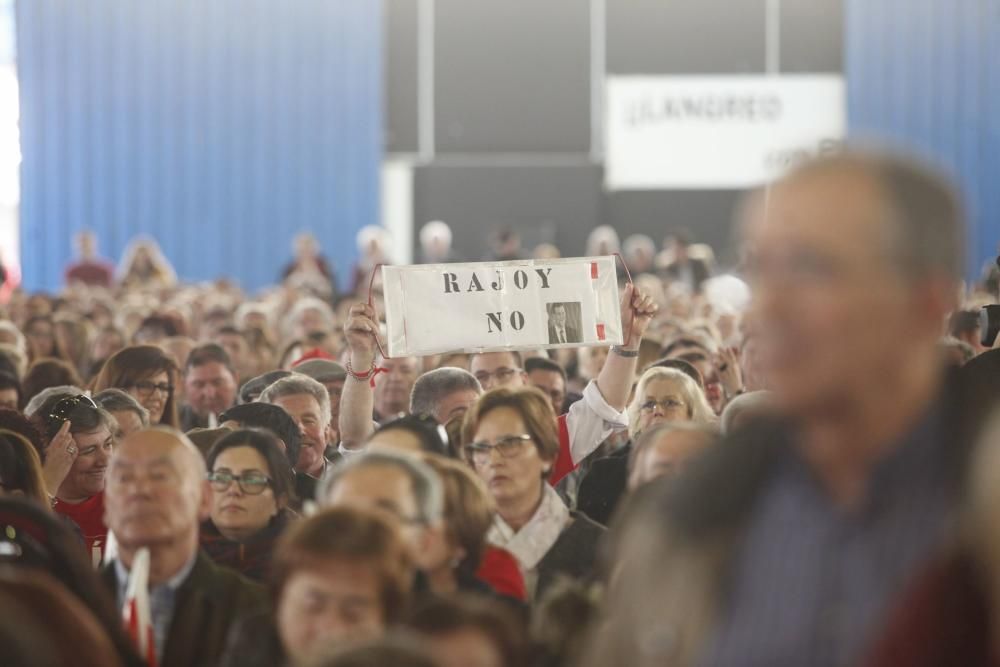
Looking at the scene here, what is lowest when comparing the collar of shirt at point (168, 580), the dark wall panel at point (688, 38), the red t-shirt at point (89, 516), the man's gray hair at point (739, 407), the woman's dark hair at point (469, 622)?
the red t-shirt at point (89, 516)

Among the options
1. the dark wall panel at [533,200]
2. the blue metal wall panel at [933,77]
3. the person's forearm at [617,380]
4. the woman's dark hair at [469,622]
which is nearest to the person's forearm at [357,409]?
the person's forearm at [617,380]

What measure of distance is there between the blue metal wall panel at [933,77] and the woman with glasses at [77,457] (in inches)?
627

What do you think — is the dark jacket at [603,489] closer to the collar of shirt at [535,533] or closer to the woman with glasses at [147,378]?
the collar of shirt at [535,533]

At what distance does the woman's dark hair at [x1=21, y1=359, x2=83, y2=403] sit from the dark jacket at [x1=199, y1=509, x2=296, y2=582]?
10.1 ft

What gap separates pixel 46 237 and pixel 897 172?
20.7 m

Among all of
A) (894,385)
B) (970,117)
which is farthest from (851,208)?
(970,117)

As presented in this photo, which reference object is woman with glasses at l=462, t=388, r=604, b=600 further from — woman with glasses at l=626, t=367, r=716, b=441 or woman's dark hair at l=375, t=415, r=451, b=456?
woman with glasses at l=626, t=367, r=716, b=441

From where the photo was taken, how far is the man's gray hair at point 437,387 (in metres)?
5.77

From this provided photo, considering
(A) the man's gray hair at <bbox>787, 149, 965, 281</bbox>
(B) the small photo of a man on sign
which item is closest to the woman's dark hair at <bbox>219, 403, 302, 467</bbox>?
(B) the small photo of a man on sign

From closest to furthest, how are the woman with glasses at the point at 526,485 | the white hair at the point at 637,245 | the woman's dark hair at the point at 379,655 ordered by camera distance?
the woman's dark hair at the point at 379,655, the woman with glasses at the point at 526,485, the white hair at the point at 637,245

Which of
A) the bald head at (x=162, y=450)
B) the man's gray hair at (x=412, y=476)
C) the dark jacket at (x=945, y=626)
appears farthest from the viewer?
the bald head at (x=162, y=450)

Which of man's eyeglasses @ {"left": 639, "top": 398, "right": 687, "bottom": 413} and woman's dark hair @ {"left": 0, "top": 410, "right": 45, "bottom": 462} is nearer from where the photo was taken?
woman's dark hair @ {"left": 0, "top": 410, "right": 45, "bottom": 462}

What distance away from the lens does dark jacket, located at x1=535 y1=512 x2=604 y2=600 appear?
13.0 feet

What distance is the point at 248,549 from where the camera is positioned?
162 inches
